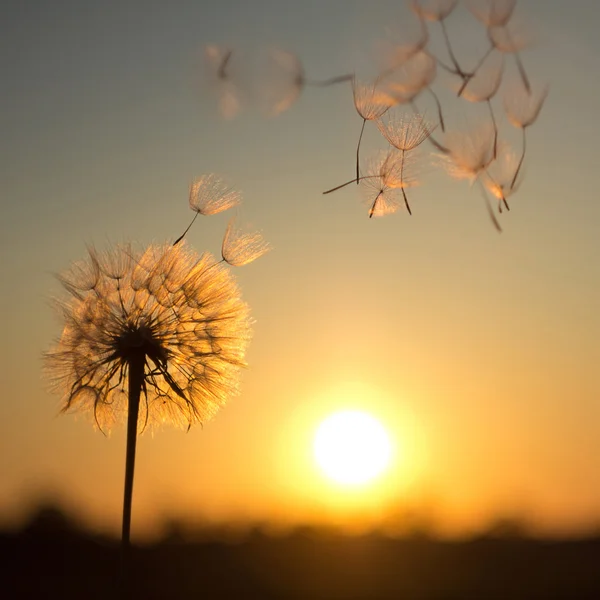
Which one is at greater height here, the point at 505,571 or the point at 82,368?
the point at 82,368

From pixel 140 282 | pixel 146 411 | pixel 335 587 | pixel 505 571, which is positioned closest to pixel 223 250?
pixel 140 282

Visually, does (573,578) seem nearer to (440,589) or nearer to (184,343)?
(440,589)

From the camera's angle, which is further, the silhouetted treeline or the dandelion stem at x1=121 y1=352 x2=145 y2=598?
the silhouetted treeline

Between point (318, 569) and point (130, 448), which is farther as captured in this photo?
point (318, 569)

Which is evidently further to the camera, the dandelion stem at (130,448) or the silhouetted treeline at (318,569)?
the silhouetted treeline at (318,569)
